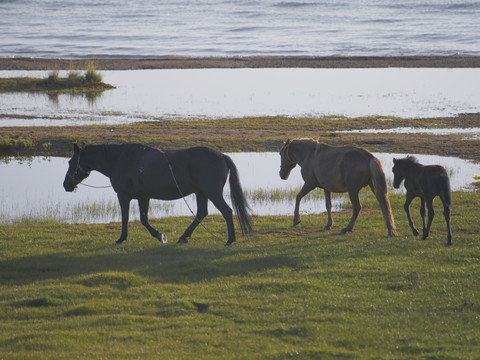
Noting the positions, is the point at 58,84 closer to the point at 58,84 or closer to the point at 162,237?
the point at 58,84

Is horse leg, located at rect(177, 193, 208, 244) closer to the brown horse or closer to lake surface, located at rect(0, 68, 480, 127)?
the brown horse

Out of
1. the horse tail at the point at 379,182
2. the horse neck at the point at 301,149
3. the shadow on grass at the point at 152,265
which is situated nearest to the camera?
the shadow on grass at the point at 152,265

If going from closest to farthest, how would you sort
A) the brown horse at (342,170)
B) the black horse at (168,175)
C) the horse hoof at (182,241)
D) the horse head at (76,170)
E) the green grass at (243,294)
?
the green grass at (243,294)
the black horse at (168,175)
the brown horse at (342,170)
the horse hoof at (182,241)
the horse head at (76,170)

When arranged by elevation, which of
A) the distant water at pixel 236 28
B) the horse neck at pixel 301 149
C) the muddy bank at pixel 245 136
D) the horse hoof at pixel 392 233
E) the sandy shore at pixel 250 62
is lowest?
the horse hoof at pixel 392 233

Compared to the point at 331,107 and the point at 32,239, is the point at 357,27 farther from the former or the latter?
the point at 32,239

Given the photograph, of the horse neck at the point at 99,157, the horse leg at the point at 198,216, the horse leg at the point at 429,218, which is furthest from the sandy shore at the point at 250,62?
the horse leg at the point at 429,218

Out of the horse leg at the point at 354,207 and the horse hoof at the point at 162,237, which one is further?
the horse leg at the point at 354,207

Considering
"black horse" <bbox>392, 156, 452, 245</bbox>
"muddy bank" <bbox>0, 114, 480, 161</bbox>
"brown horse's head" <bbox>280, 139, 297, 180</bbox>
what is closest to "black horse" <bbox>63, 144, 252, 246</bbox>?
"brown horse's head" <bbox>280, 139, 297, 180</bbox>

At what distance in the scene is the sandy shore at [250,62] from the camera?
46406 mm

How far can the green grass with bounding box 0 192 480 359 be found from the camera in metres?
7.35

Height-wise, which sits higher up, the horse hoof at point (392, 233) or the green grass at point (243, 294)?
the horse hoof at point (392, 233)

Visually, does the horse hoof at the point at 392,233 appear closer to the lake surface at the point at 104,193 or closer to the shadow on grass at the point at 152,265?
the shadow on grass at the point at 152,265

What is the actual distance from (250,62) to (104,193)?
1295 inches

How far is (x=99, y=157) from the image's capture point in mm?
12453
